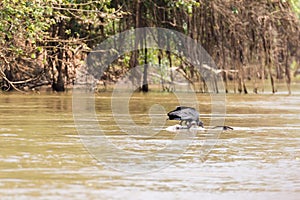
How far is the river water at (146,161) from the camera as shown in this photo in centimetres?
838

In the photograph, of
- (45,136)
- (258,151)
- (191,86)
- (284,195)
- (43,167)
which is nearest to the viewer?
(284,195)

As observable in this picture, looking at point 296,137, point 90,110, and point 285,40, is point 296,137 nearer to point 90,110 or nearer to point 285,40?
point 90,110

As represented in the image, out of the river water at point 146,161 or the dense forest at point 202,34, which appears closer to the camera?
the river water at point 146,161

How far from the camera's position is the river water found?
27.5ft

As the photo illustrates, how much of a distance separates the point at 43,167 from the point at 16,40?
9.48m

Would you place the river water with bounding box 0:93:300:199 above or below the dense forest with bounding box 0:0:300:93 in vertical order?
below

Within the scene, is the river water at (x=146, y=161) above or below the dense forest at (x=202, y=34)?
below

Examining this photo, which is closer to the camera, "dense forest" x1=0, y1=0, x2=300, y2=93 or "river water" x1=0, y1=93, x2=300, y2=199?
"river water" x1=0, y1=93, x2=300, y2=199

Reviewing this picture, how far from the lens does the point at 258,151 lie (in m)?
11.5

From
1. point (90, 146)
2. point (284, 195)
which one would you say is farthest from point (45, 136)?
point (284, 195)

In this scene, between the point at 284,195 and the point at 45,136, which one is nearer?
the point at 284,195

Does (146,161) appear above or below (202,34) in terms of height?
below

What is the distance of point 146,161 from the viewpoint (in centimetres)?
1028

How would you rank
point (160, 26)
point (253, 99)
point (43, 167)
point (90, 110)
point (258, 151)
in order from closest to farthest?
point (43, 167)
point (258, 151)
point (90, 110)
point (253, 99)
point (160, 26)
